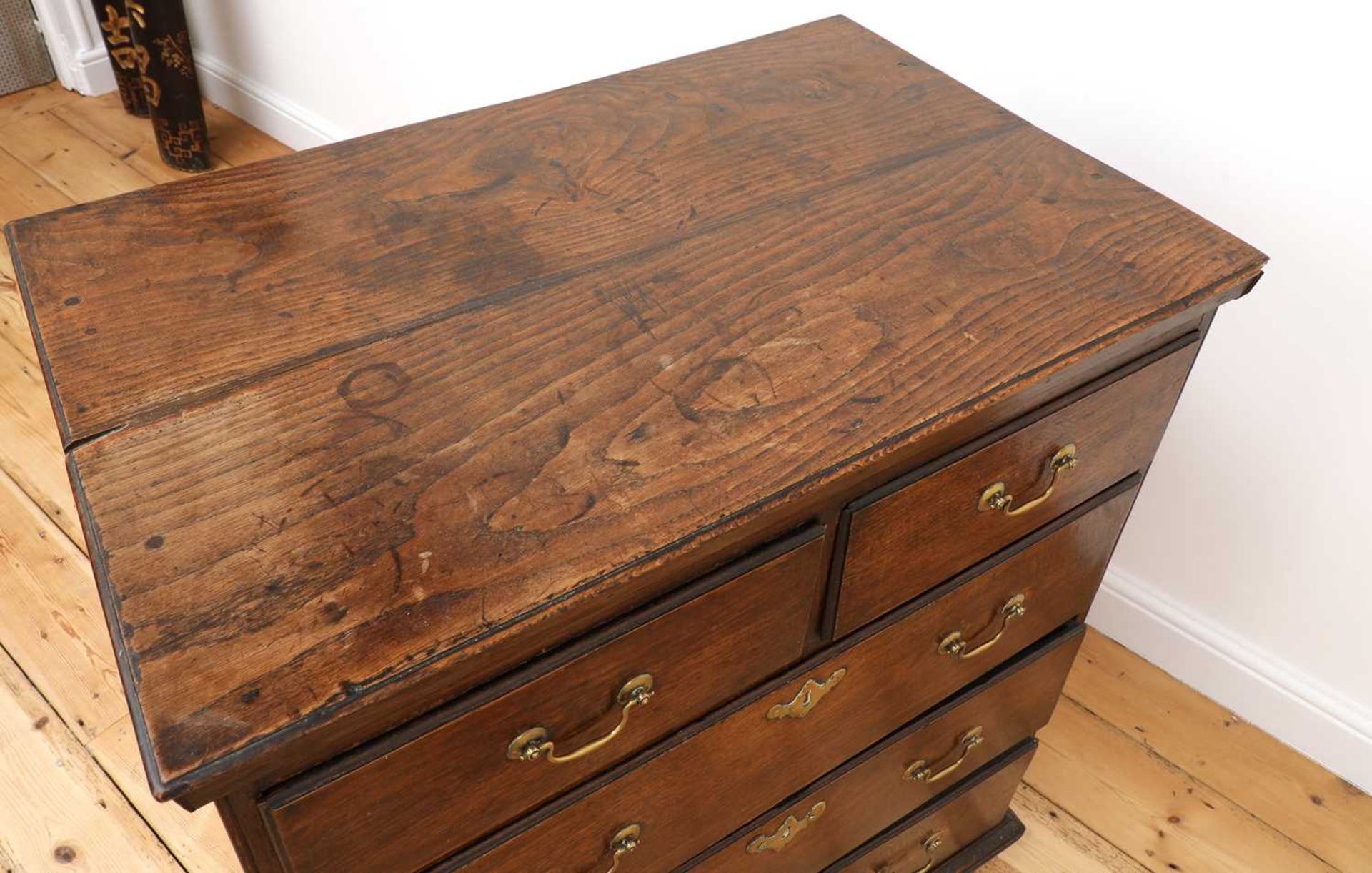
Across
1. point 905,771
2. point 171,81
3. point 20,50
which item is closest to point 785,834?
point 905,771

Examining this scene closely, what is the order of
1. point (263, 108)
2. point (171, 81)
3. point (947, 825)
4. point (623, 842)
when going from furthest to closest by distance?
point (263, 108), point (171, 81), point (947, 825), point (623, 842)

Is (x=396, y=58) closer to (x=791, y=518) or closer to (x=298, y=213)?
(x=298, y=213)

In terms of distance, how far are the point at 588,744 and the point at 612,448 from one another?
20cm

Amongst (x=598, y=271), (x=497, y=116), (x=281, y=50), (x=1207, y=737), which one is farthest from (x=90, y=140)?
(x=1207, y=737)

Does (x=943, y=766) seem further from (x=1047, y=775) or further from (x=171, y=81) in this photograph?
(x=171, y=81)

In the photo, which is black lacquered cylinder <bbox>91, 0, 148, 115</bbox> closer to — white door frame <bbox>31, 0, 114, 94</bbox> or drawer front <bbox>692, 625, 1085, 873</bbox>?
white door frame <bbox>31, 0, 114, 94</bbox>

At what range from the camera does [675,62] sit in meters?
1.21

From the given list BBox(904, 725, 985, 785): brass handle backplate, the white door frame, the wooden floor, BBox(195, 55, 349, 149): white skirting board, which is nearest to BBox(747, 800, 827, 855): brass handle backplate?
BBox(904, 725, 985, 785): brass handle backplate

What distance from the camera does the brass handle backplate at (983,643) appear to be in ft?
3.43

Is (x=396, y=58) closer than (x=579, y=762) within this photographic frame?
No

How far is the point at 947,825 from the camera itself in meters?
1.33

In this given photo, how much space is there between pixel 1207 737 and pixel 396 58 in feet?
5.96

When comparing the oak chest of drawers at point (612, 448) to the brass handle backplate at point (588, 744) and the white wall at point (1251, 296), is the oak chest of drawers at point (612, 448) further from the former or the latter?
the white wall at point (1251, 296)

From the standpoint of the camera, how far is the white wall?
123 cm
